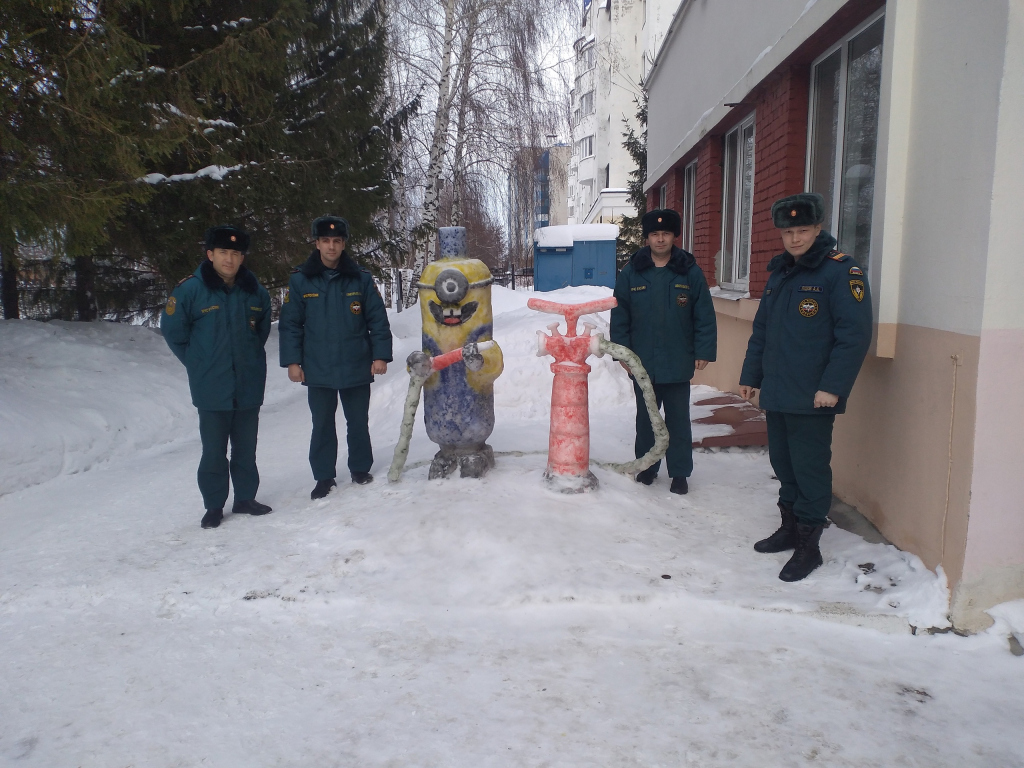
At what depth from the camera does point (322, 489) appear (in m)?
4.55

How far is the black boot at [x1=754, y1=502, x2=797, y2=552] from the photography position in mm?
3604

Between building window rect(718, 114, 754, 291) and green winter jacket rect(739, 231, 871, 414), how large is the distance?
325cm

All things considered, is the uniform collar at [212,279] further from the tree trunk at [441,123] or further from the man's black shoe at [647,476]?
the tree trunk at [441,123]

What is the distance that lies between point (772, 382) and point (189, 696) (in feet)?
9.13

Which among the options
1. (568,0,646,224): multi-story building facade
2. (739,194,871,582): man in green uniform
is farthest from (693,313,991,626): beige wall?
(568,0,646,224): multi-story building facade

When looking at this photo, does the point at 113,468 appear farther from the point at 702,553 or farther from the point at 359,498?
the point at 702,553

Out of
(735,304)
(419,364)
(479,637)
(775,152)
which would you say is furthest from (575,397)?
(735,304)

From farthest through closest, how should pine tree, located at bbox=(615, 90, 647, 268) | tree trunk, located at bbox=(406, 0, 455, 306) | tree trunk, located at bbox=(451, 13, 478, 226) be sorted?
pine tree, located at bbox=(615, 90, 647, 268) < tree trunk, located at bbox=(451, 13, 478, 226) < tree trunk, located at bbox=(406, 0, 455, 306)

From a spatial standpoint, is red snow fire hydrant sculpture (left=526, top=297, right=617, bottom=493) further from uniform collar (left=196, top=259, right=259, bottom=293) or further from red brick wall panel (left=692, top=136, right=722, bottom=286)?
red brick wall panel (left=692, top=136, right=722, bottom=286)

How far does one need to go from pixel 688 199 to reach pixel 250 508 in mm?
7562

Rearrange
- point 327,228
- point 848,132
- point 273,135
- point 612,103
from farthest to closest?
point 612,103
point 273,135
point 848,132
point 327,228

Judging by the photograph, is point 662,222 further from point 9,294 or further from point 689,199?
point 9,294

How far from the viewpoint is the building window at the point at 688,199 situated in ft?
31.1

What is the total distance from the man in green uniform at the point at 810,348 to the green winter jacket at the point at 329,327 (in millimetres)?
2323
